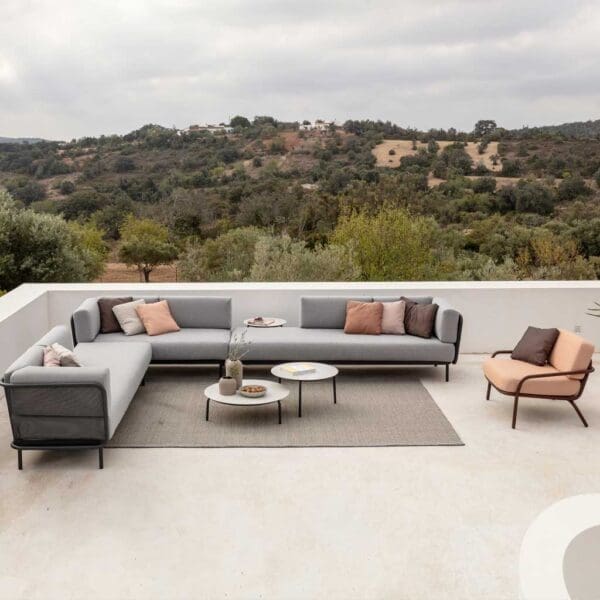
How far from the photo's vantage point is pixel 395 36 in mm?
19766

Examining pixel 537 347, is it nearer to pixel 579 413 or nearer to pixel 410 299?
pixel 579 413

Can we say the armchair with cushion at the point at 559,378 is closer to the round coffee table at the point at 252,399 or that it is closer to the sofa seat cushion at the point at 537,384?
the sofa seat cushion at the point at 537,384

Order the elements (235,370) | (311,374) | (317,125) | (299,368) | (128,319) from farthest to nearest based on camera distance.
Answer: (317,125), (128,319), (299,368), (311,374), (235,370)

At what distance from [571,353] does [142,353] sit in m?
3.79

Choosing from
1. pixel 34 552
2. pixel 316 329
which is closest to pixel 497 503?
pixel 34 552

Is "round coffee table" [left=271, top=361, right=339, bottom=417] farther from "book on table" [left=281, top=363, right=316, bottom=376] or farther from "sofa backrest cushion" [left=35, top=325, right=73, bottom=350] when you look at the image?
"sofa backrest cushion" [left=35, top=325, right=73, bottom=350]

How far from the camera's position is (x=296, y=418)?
642 cm

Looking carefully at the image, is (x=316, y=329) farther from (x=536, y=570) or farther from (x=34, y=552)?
(x=536, y=570)

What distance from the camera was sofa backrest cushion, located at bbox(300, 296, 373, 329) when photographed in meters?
8.00

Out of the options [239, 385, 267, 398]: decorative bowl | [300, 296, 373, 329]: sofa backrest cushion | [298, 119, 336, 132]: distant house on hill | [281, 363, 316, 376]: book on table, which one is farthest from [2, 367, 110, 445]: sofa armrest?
[298, 119, 336, 132]: distant house on hill

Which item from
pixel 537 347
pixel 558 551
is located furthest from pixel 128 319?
pixel 558 551

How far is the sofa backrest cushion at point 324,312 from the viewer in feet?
26.2

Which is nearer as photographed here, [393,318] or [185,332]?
[185,332]

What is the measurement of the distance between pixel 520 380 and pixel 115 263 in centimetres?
2275
